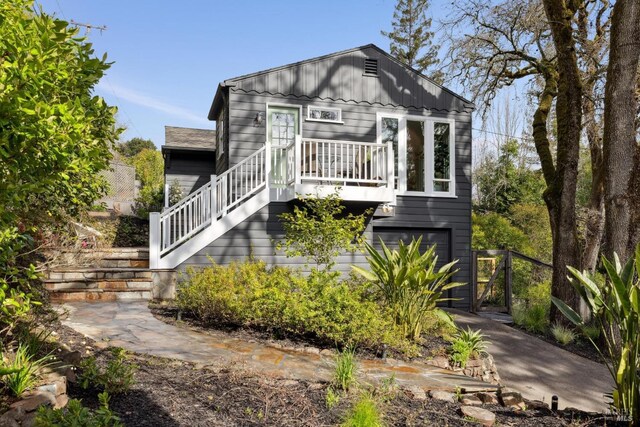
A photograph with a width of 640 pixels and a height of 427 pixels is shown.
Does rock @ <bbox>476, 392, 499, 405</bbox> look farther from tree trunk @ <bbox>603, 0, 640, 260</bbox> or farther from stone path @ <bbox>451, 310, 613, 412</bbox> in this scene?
tree trunk @ <bbox>603, 0, 640, 260</bbox>

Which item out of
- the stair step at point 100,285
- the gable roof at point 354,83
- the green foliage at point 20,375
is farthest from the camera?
the gable roof at point 354,83

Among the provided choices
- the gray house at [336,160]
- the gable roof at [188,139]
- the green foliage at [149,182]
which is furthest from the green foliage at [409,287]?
the green foliage at [149,182]

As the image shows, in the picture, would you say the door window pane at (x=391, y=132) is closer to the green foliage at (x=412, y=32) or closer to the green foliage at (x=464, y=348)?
the green foliage at (x=464, y=348)

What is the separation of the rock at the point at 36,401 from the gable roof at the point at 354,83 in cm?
814

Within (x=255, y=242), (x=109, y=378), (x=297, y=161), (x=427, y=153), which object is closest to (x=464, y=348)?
(x=109, y=378)

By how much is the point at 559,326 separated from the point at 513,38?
673cm

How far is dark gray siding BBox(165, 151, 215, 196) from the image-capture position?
14.0 meters

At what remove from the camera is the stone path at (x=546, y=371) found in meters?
6.16

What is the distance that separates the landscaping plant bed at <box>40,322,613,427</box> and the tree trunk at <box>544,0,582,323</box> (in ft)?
19.4

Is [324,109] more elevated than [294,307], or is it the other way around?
[324,109]

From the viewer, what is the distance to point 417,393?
4113mm

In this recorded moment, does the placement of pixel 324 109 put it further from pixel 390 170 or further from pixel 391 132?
pixel 390 170

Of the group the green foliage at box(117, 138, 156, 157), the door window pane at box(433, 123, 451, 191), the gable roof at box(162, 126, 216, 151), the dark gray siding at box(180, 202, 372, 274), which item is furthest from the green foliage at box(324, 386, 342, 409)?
the green foliage at box(117, 138, 156, 157)

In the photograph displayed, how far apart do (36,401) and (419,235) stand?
31.4ft
